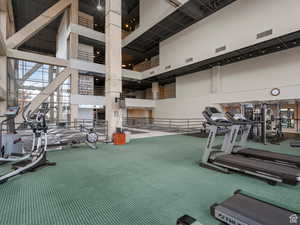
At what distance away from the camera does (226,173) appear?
9.64 ft

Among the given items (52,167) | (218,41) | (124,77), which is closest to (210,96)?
(218,41)

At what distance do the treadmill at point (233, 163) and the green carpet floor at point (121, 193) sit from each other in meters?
0.14

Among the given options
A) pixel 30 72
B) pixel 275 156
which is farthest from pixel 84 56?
pixel 275 156

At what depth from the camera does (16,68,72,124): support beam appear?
33.6 ft

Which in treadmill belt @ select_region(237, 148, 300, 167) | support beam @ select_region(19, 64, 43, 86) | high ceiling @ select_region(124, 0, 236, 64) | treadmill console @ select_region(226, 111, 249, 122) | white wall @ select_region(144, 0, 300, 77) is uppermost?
high ceiling @ select_region(124, 0, 236, 64)

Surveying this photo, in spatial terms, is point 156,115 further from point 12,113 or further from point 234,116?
point 12,113

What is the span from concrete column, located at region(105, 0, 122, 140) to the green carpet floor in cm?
326

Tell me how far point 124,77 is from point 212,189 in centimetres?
1359

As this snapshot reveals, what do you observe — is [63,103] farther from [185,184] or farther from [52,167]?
[185,184]

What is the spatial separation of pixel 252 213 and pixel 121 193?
1.60 metres

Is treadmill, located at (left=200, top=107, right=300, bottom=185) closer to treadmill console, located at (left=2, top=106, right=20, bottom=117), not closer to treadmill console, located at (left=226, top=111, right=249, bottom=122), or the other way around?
treadmill console, located at (left=226, top=111, right=249, bottom=122)

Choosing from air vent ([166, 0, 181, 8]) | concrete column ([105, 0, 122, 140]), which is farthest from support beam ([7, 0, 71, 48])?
air vent ([166, 0, 181, 8])

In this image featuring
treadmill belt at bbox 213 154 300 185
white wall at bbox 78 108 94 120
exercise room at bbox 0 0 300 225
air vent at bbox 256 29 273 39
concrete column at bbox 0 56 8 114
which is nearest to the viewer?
exercise room at bbox 0 0 300 225

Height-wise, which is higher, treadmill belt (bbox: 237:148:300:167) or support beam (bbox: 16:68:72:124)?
support beam (bbox: 16:68:72:124)
